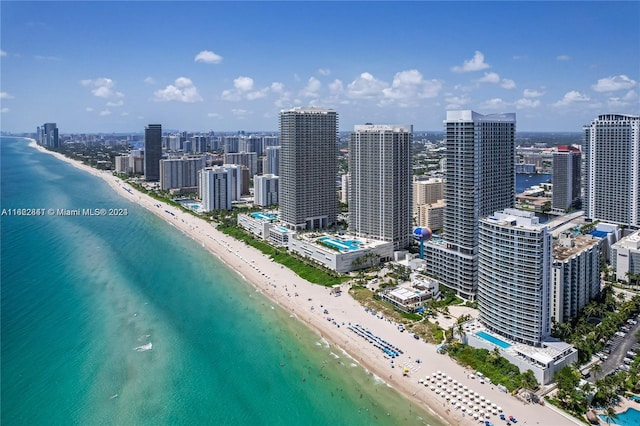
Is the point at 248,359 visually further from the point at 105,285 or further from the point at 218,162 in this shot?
the point at 218,162

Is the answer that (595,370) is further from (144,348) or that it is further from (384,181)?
(144,348)

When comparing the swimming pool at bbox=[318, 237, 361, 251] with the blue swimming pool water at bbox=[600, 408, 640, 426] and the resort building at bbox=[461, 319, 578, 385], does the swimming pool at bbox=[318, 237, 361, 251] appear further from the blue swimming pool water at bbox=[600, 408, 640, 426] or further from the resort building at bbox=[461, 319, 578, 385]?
the blue swimming pool water at bbox=[600, 408, 640, 426]

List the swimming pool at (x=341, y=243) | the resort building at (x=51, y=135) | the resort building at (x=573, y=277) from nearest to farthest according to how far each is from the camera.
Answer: the resort building at (x=573, y=277)
the swimming pool at (x=341, y=243)
the resort building at (x=51, y=135)

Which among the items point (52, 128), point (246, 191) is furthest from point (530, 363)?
point (52, 128)

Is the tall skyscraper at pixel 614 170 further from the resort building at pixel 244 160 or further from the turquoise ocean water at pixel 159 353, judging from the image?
the resort building at pixel 244 160

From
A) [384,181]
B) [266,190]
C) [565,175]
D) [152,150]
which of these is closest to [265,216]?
[266,190]

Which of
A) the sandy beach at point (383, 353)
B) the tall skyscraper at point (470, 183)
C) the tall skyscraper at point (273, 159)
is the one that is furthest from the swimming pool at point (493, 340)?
the tall skyscraper at point (273, 159)
